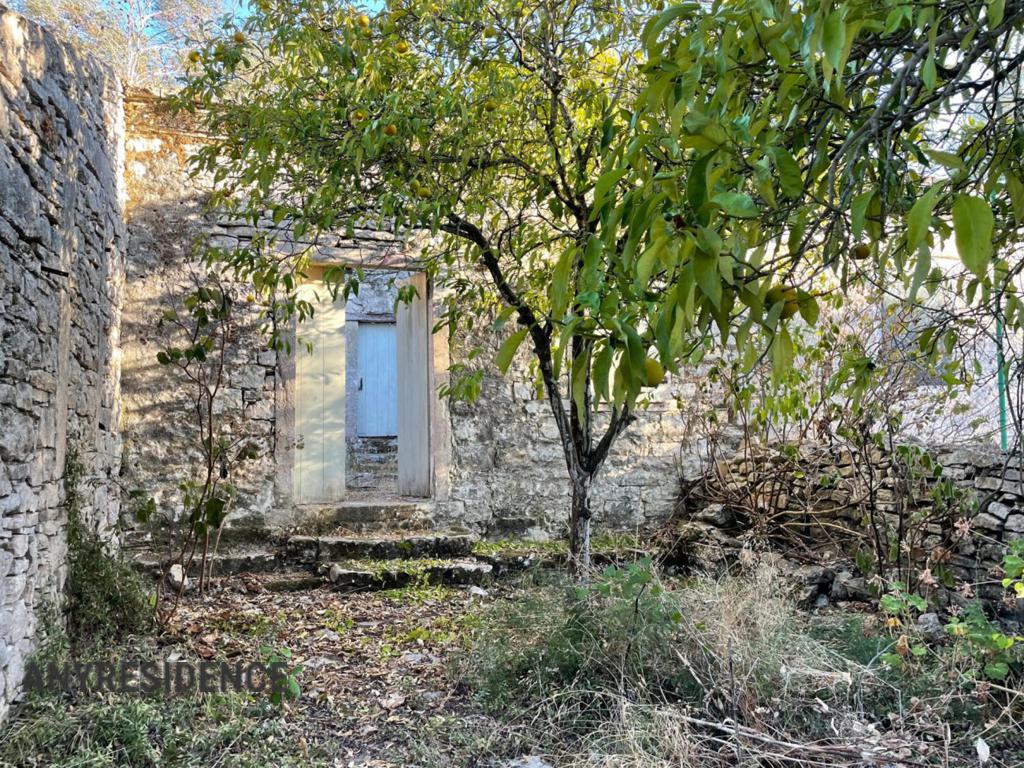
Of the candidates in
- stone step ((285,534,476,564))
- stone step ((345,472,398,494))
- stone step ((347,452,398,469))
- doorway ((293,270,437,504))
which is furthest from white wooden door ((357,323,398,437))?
stone step ((285,534,476,564))

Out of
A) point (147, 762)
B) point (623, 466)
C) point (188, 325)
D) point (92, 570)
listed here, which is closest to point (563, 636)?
point (147, 762)

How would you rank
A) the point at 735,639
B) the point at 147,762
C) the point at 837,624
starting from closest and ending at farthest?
the point at 147,762 < the point at 735,639 < the point at 837,624

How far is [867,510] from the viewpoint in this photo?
4.65 m

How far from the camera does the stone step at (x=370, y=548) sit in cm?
519

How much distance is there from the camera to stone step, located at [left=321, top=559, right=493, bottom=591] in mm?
4902

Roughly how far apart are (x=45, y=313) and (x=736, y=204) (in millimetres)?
3098

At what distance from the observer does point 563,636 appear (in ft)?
10.3

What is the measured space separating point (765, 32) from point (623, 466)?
5.01 meters

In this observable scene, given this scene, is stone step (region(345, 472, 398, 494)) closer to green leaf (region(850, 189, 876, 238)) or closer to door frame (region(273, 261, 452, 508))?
door frame (region(273, 261, 452, 508))

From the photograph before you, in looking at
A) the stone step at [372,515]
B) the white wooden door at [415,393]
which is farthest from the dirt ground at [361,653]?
the white wooden door at [415,393]

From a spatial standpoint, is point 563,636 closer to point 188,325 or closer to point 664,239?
point 664,239

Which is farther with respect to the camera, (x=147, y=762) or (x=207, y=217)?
(x=207, y=217)

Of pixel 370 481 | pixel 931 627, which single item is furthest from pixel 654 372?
pixel 370 481

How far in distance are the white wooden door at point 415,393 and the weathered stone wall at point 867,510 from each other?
1967 millimetres
